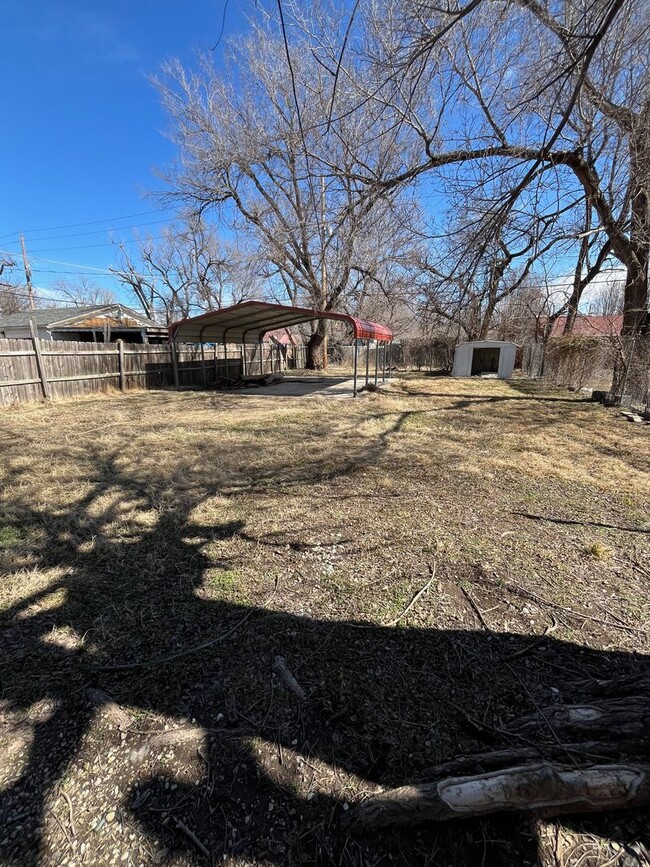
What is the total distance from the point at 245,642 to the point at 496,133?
5.36 meters

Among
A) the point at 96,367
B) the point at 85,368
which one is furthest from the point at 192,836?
the point at 96,367

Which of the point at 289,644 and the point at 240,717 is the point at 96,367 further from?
the point at 240,717

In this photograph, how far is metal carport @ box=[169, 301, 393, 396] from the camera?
11578mm

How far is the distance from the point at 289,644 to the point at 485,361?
23265 millimetres

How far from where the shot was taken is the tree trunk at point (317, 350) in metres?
21.7

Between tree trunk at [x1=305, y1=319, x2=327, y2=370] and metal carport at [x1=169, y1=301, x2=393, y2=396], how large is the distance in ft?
14.1

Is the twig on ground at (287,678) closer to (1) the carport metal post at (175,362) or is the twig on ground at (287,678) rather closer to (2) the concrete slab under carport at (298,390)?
(2) the concrete slab under carport at (298,390)

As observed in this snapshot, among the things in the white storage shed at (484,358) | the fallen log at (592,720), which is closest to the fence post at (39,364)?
the fallen log at (592,720)

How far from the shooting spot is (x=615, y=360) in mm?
9273

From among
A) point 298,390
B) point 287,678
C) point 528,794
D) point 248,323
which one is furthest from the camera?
point 248,323

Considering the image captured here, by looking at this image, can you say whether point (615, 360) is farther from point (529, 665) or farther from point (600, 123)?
point (529, 665)

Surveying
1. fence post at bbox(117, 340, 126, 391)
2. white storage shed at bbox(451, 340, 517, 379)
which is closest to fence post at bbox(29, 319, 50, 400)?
fence post at bbox(117, 340, 126, 391)

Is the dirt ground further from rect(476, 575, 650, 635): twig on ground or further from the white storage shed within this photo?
the white storage shed

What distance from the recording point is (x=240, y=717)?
5.09ft
